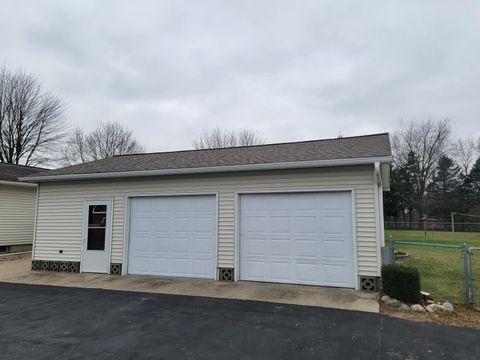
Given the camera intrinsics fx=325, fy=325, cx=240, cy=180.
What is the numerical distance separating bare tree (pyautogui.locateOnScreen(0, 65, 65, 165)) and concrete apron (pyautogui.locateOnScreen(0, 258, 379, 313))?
66.1ft

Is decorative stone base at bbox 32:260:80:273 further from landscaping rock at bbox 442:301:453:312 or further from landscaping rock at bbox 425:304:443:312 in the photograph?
landscaping rock at bbox 442:301:453:312

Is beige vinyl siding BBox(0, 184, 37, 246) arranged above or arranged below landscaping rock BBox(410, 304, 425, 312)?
above

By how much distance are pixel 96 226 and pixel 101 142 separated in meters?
25.3

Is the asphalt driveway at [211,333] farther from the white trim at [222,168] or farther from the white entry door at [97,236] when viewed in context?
the white trim at [222,168]

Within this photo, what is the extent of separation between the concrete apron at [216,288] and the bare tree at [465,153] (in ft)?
127

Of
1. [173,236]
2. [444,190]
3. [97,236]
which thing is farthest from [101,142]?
[444,190]

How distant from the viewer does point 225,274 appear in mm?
7922

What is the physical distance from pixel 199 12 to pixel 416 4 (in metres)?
5.85

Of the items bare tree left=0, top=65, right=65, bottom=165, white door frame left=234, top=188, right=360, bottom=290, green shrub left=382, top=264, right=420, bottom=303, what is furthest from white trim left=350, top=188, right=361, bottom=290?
bare tree left=0, top=65, right=65, bottom=165

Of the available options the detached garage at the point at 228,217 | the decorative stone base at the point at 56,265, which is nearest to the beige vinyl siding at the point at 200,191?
the detached garage at the point at 228,217

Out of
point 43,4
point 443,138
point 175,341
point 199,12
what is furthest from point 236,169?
point 443,138

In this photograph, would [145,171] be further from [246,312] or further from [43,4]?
[43,4]

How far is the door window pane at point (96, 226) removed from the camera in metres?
9.21

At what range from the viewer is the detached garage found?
7.12m
